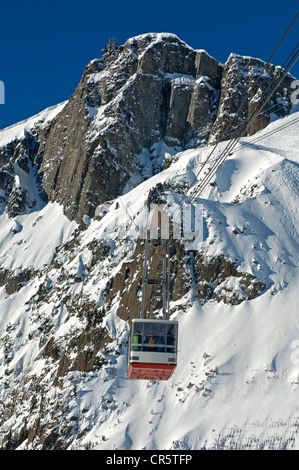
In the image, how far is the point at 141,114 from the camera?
166 metres

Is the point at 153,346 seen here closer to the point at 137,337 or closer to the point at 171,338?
the point at 137,337

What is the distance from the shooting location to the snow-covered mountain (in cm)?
8369

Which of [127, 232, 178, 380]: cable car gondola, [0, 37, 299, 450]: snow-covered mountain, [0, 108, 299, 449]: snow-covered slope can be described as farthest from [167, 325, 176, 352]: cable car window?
[0, 37, 299, 450]: snow-covered mountain

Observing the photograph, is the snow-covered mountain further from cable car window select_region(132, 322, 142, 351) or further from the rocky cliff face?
cable car window select_region(132, 322, 142, 351)

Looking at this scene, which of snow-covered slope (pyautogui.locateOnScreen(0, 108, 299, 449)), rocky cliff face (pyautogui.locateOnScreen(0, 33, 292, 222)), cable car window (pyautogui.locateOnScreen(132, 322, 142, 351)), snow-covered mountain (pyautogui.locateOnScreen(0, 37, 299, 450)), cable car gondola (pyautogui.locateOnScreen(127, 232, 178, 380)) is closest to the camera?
cable car gondola (pyautogui.locateOnScreen(127, 232, 178, 380))

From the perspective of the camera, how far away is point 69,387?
324 feet

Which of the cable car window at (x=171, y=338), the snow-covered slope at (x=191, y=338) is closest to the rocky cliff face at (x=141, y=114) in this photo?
the snow-covered slope at (x=191, y=338)

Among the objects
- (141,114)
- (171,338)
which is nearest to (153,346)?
(171,338)

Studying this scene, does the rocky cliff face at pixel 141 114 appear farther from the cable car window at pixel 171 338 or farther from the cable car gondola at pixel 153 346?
the cable car window at pixel 171 338

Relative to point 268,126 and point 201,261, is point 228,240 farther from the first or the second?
point 268,126

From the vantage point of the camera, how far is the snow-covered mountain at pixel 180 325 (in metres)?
83.7

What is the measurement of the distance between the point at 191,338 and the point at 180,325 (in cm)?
267

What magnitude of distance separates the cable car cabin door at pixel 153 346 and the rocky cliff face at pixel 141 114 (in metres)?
105

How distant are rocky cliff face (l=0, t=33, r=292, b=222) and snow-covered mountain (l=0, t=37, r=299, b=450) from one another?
469 inches
